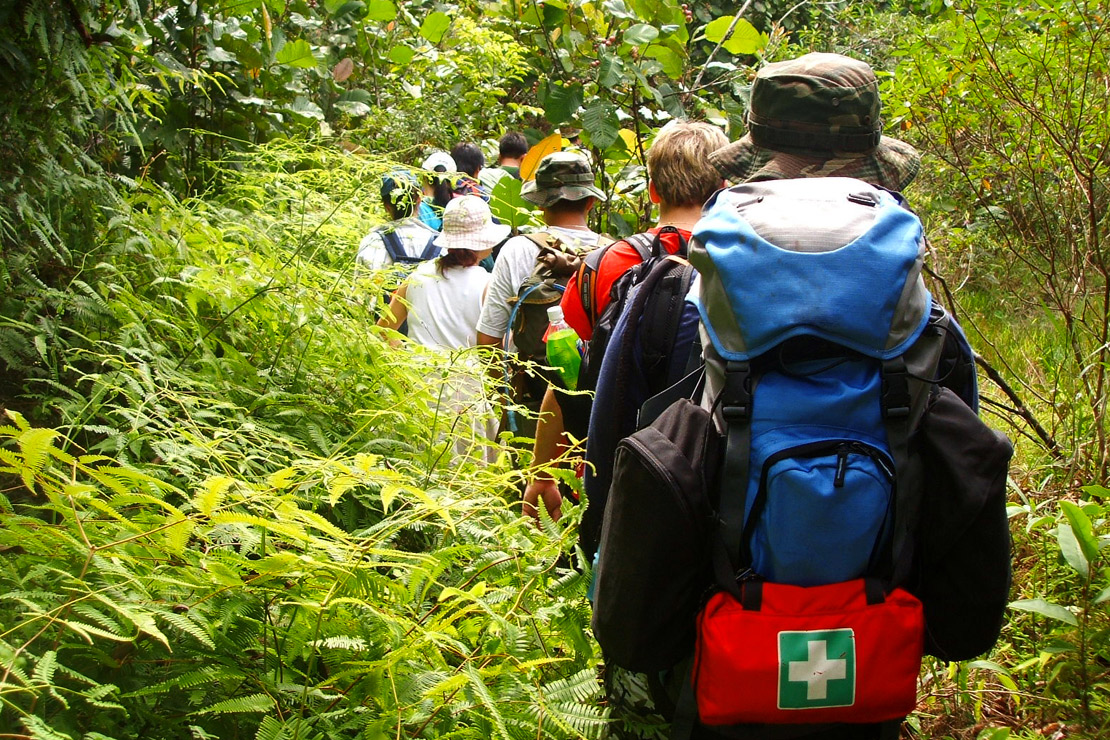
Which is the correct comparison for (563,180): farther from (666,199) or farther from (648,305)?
(648,305)

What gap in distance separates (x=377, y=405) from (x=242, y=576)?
1.35 m

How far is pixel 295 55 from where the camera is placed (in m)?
6.20

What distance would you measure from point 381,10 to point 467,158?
1371 mm

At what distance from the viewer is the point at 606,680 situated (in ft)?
7.43

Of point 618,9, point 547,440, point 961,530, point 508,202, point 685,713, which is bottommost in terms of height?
point 508,202

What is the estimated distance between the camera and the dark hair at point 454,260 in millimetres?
5188

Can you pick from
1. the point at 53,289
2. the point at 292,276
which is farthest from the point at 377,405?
the point at 53,289

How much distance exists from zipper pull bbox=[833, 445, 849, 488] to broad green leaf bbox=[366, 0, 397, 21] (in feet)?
22.6

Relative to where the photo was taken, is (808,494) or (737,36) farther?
(737,36)

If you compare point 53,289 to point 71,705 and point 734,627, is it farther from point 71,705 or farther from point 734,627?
point 734,627

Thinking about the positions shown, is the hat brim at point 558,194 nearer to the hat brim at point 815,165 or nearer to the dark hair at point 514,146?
the hat brim at point 815,165

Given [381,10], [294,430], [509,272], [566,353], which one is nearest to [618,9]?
[509,272]

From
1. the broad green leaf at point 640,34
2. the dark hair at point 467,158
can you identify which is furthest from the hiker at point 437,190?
the broad green leaf at point 640,34

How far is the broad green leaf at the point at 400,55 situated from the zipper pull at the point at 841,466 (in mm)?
7721
